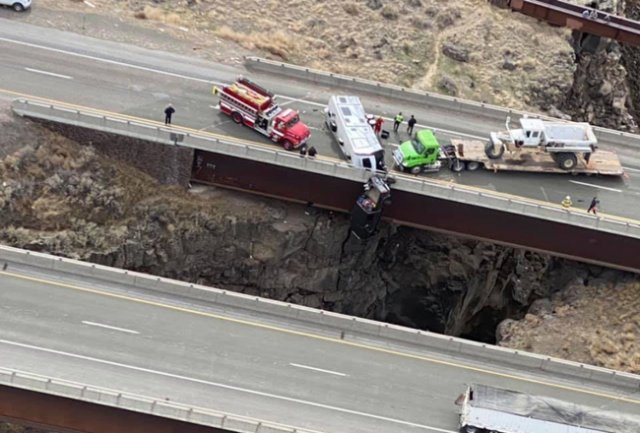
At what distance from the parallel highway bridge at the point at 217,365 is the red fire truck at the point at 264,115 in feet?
33.8

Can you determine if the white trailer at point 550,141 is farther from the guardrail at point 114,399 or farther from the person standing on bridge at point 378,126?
the guardrail at point 114,399

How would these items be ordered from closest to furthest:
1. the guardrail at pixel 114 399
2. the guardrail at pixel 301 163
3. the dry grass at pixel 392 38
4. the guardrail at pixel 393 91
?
1. the guardrail at pixel 114 399
2. the guardrail at pixel 301 163
3. the guardrail at pixel 393 91
4. the dry grass at pixel 392 38

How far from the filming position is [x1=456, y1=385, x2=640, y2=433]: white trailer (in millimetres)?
31484

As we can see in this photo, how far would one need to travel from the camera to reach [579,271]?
145 ft

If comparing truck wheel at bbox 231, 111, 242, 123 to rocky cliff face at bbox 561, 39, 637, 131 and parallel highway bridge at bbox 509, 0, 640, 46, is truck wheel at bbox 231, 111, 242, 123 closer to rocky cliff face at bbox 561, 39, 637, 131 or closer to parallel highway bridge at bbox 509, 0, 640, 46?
parallel highway bridge at bbox 509, 0, 640, 46

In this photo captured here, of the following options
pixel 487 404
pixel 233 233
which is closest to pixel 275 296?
pixel 233 233

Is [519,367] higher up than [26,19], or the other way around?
[26,19]

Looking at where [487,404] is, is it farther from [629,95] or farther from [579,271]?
[629,95]

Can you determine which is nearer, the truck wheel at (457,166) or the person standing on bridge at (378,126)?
the truck wheel at (457,166)

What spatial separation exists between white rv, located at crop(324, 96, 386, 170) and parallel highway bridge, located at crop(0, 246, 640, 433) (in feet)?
31.6

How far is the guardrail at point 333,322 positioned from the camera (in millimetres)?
36688

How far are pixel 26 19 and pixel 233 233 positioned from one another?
20.8 metres

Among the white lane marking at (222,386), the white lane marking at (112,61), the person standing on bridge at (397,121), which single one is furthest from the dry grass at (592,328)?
the white lane marking at (112,61)

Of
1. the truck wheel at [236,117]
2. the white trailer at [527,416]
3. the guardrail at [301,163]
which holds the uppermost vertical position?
the truck wheel at [236,117]
